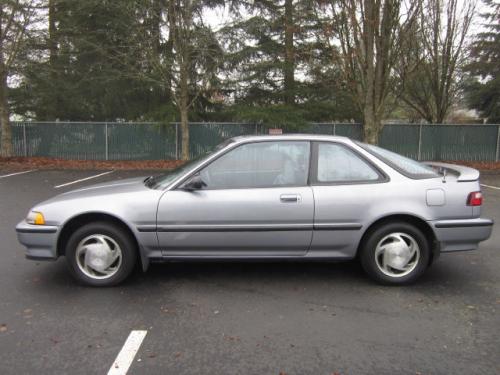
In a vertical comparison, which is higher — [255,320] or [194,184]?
[194,184]

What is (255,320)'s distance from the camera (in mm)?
3516

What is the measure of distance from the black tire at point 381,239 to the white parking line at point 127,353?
7.19 feet

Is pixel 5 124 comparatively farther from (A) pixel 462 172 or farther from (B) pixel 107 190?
(A) pixel 462 172

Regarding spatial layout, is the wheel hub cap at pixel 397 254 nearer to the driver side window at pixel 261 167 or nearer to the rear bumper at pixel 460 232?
the rear bumper at pixel 460 232

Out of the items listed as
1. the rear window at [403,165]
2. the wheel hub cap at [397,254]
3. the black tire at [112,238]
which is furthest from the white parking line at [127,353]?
the rear window at [403,165]

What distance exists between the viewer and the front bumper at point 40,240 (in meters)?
4.10

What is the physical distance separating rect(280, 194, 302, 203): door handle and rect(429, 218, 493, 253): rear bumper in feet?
4.25

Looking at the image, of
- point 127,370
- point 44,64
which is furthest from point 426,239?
point 44,64

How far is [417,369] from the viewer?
2824mm

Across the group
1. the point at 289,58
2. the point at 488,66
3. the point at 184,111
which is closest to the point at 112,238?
the point at 184,111

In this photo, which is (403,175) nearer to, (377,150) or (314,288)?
(377,150)

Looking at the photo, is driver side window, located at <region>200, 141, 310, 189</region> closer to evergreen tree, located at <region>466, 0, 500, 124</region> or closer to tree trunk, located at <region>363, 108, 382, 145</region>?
tree trunk, located at <region>363, 108, 382, 145</region>

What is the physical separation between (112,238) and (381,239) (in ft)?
8.49

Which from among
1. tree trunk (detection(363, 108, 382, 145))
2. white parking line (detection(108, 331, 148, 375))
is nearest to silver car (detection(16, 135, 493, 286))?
white parking line (detection(108, 331, 148, 375))
